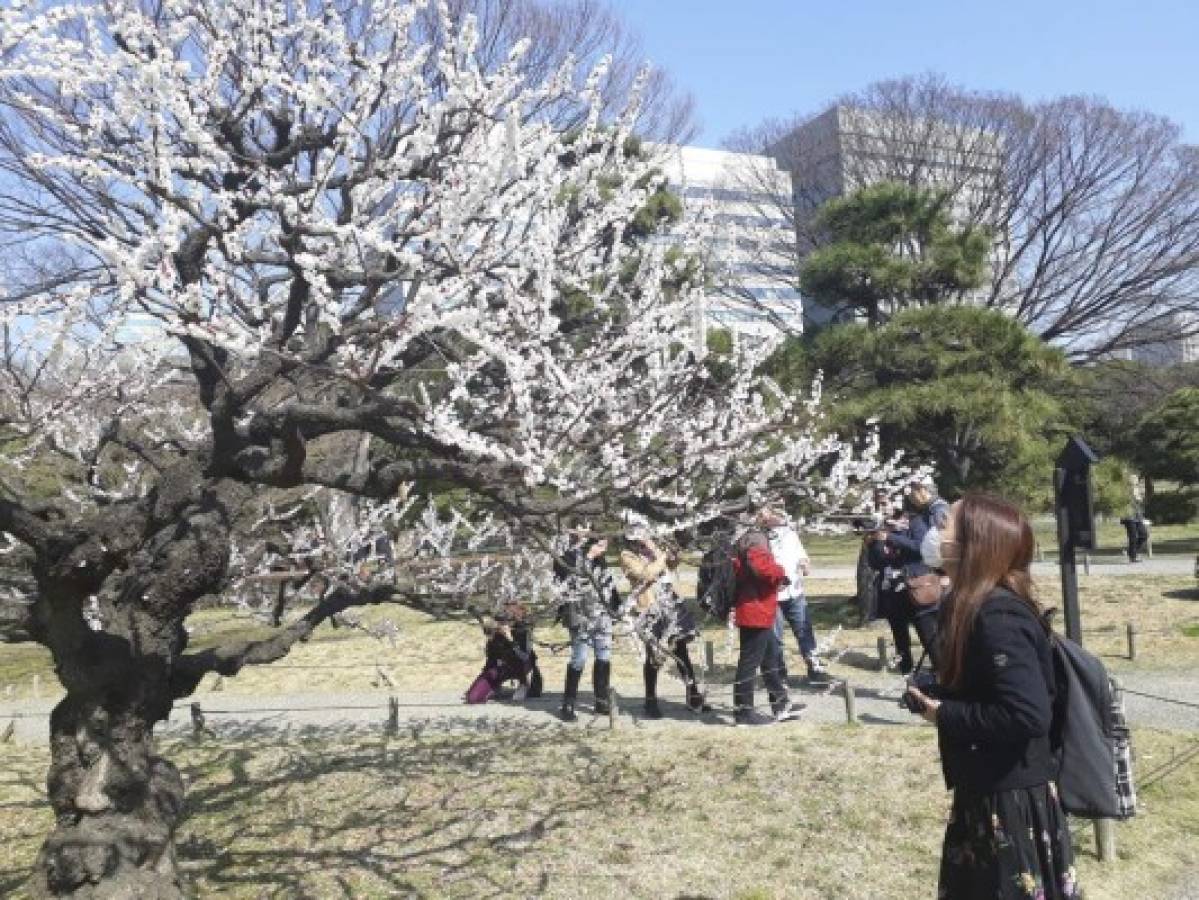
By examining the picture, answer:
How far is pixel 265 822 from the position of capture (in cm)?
560

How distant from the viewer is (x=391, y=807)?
5.77 meters

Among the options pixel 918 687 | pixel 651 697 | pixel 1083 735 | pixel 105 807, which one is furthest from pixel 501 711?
pixel 1083 735

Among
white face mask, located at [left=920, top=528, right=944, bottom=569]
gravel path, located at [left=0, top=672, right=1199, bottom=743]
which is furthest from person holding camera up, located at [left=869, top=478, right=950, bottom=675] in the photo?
white face mask, located at [left=920, top=528, right=944, bottom=569]

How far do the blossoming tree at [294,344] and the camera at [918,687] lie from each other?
38.7 inches

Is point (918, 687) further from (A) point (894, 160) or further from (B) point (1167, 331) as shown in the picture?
(B) point (1167, 331)

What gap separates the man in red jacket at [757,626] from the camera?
23.2ft

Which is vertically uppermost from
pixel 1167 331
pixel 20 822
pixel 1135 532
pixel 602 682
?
pixel 1167 331

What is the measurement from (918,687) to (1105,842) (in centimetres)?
240

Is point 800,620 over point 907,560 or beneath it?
beneath

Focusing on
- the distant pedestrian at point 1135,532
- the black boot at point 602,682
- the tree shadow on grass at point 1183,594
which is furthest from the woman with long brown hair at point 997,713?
the distant pedestrian at point 1135,532

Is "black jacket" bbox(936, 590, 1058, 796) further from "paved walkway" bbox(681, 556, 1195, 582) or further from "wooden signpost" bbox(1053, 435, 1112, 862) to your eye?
"paved walkway" bbox(681, 556, 1195, 582)

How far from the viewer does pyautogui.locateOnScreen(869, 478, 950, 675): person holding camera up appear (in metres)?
7.37

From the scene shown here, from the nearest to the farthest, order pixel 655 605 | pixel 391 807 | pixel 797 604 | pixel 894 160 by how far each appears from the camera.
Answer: pixel 391 807 < pixel 655 605 < pixel 797 604 < pixel 894 160

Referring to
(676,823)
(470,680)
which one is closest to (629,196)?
(676,823)
